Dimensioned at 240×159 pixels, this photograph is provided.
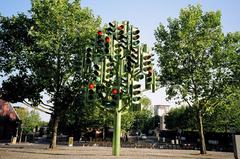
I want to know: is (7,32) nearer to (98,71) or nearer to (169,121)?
(98,71)

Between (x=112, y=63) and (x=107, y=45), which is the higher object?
(x=107, y=45)

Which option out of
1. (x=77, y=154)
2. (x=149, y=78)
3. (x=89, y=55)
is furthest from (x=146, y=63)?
(x=77, y=154)

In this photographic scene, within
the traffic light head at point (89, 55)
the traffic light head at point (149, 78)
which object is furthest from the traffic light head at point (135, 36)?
the traffic light head at point (89, 55)

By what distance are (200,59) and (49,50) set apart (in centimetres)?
1824

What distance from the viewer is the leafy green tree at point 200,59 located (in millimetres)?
32938

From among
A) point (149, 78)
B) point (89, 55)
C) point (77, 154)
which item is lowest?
point (77, 154)

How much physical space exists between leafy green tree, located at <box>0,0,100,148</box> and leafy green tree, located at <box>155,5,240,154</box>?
10.8 meters

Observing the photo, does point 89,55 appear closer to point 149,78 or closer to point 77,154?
point 149,78

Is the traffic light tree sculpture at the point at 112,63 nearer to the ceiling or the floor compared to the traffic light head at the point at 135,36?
nearer to the floor

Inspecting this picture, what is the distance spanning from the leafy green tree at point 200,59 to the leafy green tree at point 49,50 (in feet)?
35.5

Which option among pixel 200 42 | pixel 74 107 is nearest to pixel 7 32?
pixel 74 107

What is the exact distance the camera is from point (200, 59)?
33.8 meters

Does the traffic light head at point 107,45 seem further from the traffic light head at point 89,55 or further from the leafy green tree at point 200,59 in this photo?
the leafy green tree at point 200,59

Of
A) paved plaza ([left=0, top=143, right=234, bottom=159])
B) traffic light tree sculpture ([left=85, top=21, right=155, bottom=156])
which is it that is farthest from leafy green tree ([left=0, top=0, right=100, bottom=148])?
traffic light tree sculpture ([left=85, top=21, right=155, bottom=156])
